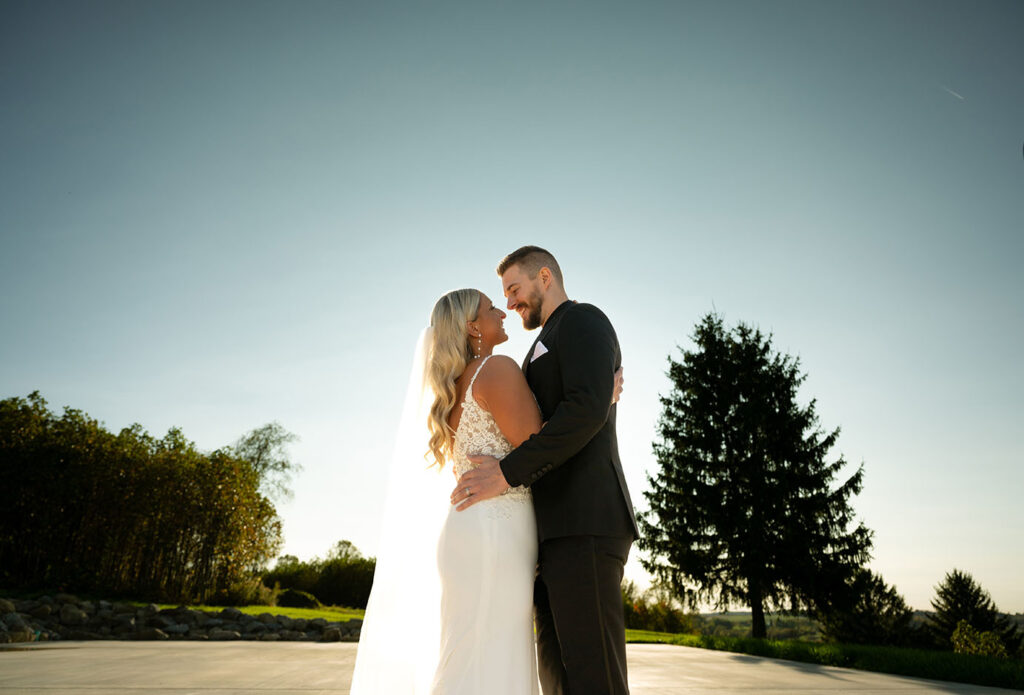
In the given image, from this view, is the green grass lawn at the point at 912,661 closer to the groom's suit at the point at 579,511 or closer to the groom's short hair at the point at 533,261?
the groom's suit at the point at 579,511

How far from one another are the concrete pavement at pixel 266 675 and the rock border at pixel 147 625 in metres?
2.09

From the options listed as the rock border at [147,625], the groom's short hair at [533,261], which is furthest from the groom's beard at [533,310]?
the rock border at [147,625]

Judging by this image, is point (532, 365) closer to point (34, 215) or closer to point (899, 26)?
point (899, 26)

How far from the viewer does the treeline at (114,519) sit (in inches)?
587

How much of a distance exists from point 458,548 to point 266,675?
4310mm

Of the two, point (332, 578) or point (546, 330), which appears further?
point (332, 578)

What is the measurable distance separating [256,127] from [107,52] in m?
2.34

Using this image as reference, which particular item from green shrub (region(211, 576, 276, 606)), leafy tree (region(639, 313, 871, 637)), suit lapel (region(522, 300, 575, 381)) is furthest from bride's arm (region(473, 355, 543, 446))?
green shrub (region(211, 576, 276, 606))

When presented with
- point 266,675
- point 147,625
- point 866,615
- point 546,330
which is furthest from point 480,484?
point 866,615

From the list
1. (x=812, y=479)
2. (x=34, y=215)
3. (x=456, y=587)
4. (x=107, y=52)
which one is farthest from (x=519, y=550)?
(x=812, y=479)

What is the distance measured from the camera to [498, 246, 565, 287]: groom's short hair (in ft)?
8.39

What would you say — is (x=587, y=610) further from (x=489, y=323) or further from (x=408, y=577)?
(x=489, y=323)

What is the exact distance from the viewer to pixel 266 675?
16.7 ft

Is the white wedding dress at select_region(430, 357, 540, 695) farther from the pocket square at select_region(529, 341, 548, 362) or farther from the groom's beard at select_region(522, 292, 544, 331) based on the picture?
the groom's beard at select_region(522, 292, 544, 331)
